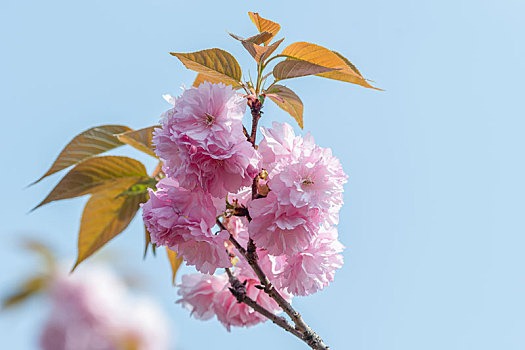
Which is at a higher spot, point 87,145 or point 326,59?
point 326,59

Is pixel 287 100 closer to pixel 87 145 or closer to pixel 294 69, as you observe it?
pixel 294 69

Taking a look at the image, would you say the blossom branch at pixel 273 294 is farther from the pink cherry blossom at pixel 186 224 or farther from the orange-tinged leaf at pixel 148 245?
the orange-tinged leaf at pixel 148 245

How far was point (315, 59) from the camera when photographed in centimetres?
70

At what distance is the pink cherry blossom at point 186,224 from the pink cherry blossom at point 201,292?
0.21 m

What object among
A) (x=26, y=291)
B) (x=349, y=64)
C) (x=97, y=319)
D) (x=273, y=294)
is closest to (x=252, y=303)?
(x=273, y=294)

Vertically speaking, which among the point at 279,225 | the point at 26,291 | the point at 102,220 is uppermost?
the point at 279,225

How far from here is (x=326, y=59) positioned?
0.69 metres

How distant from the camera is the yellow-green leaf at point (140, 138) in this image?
0.96 meters

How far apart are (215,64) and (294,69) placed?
0.40 feet

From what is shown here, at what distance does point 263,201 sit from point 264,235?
0.16 ft

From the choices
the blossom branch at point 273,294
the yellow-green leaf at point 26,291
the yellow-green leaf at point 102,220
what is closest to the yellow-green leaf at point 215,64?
the blossom branch at point 273,294

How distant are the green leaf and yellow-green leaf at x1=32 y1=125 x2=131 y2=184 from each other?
0.48 meters

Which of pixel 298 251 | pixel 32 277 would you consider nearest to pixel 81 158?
pixel 298 251

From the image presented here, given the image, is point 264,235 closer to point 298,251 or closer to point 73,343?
point 298,251
